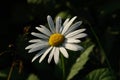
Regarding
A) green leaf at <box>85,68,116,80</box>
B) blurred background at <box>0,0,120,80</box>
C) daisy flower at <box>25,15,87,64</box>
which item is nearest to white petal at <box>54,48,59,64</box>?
daisy flower at <box>25,15,87,64</box>

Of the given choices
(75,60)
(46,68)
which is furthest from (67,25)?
(46,68)

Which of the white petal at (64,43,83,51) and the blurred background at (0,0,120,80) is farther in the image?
the blurred background at (0,0,120,80)

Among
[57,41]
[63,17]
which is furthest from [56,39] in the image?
[63,17]

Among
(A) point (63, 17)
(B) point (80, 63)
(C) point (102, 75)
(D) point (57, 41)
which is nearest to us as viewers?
(D) point (57, 41)

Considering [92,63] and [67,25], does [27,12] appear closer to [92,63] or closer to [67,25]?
[92,63]

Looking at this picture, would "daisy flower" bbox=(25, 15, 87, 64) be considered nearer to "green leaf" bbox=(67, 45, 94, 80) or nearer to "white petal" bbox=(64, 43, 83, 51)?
"white petal" bbox=(64, 43, 83, 51)

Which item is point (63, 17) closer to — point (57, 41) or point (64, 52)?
point (57, 41)

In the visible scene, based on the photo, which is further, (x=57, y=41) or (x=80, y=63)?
(x=80, y=63)

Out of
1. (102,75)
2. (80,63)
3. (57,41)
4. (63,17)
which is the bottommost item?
(102,75)
